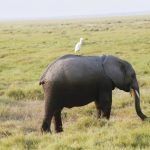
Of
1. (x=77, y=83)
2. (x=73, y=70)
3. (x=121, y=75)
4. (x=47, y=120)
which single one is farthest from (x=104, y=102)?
(x=47, y=120)

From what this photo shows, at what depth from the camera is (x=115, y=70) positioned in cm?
974

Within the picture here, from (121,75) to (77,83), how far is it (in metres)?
1.10

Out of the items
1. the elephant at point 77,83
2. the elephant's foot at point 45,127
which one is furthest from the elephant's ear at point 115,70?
the elephant's foot at point 45,127

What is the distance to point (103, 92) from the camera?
31.5ft

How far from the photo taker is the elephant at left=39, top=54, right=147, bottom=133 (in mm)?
9273

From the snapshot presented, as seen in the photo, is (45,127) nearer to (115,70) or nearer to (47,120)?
(47,120)

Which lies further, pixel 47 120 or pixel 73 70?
pixel 47 120

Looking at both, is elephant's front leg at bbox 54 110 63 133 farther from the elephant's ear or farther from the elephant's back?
the elephant's ear

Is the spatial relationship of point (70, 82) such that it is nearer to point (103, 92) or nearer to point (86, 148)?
point (103, 92)

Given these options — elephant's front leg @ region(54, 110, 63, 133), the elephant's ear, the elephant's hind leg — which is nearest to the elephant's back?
the elephant's ear

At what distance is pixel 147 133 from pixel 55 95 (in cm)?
204

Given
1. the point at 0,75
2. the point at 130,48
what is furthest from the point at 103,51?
the point at 0,75

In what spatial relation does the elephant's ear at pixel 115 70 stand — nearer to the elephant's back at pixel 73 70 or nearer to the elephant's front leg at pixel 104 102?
the elephant's back at pixel 73 70

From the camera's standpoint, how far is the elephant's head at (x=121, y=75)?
9.70 meters
